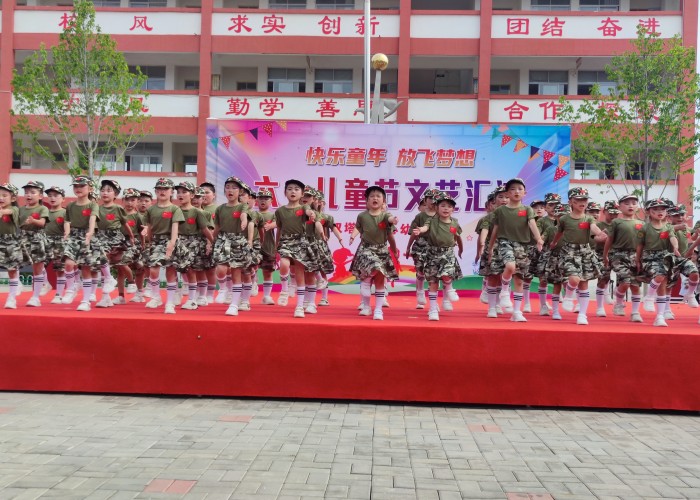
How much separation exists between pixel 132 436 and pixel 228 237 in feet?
11.0

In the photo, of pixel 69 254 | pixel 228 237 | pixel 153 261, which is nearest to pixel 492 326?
pixel 228 237

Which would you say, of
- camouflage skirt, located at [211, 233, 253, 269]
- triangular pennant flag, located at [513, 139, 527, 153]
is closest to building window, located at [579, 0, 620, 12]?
triangular pennant flag, located at [513, 139, 527, 153]

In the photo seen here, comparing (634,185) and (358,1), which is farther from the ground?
(358,1)

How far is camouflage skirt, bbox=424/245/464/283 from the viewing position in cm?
758

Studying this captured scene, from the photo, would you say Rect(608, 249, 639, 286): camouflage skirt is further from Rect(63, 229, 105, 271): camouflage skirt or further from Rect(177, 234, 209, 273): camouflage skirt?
Rect(63, 229, 105, 271): camouflage skirt

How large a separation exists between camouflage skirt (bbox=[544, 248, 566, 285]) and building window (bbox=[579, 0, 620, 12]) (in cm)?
1845

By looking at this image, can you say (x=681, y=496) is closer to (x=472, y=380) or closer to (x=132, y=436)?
(x=472, y=380)

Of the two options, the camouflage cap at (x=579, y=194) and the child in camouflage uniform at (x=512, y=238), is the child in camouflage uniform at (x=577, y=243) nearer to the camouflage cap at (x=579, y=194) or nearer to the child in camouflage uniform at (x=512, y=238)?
the camouflage cap at (x=579, y=194)

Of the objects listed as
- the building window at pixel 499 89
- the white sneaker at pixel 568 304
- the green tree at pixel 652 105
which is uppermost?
the building window at pixel 499 89

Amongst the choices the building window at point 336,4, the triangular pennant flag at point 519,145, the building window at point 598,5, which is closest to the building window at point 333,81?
the building window at point 336,4

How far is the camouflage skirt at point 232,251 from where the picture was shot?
7770 mm

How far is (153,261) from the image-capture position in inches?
308

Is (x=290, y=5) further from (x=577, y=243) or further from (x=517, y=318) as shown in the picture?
(x=517, y=318)

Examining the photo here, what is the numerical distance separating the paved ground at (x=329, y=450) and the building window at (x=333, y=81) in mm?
18813
